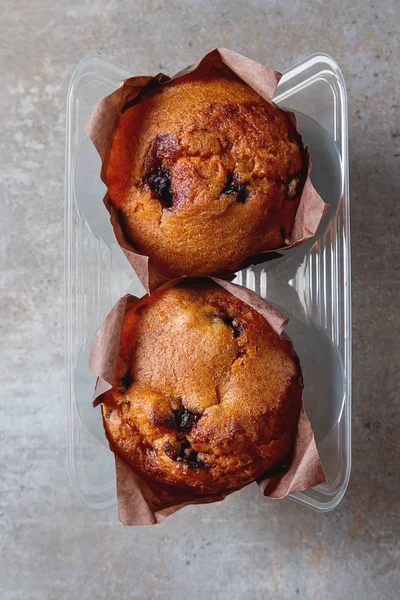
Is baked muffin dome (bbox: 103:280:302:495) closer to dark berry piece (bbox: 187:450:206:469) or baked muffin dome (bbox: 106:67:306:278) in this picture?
dark berry piece (bbox: 187:450:206:469)

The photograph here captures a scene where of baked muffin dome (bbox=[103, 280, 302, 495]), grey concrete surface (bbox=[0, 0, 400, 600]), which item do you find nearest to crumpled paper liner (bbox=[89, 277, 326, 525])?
baked muffin dome (bbox=[103, 280, 302, 495])

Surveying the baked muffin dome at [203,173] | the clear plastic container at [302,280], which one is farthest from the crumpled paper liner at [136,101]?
the clear plastic container at [302,280]

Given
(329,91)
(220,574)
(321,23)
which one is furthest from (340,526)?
(321,23)

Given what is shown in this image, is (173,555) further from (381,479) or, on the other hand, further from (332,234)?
(332,234)

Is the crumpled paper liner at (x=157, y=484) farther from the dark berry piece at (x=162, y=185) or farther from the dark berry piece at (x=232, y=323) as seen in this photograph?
the dark berry piece at (x=162, y=185)

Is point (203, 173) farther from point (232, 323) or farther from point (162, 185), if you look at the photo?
point (232, 323)
